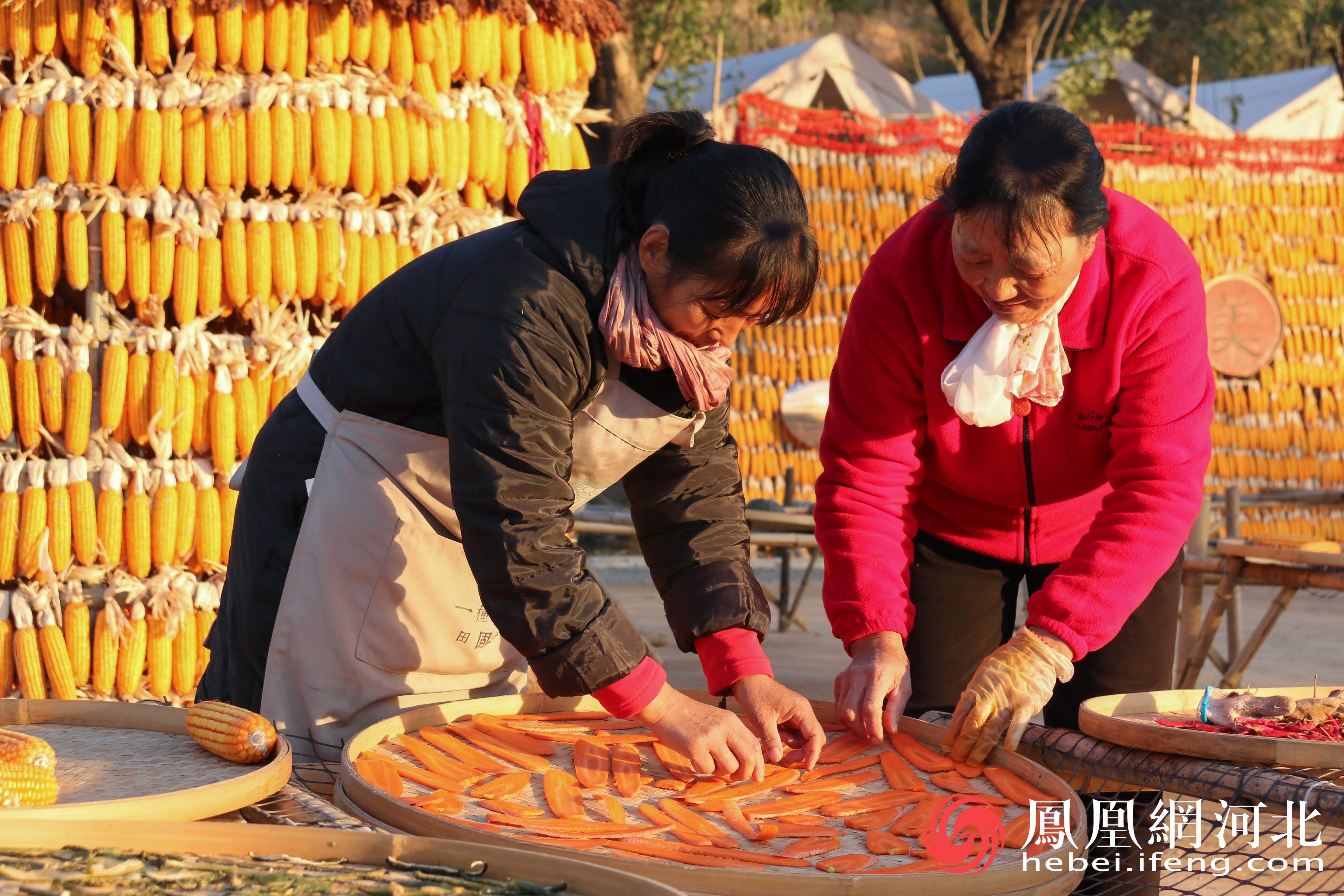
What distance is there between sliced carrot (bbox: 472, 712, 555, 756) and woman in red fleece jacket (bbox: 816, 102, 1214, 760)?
0.50 meters

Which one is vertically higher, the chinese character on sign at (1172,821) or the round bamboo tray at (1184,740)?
the round bamboo tray at (1184,740)

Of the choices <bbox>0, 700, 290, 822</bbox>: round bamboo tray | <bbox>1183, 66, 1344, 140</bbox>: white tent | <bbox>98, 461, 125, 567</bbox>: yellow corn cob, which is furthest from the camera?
<bbox>1183, 66, 1344, 140</bbox>: white tent

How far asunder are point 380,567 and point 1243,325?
30.4 ft

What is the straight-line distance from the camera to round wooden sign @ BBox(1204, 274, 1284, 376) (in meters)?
9.66

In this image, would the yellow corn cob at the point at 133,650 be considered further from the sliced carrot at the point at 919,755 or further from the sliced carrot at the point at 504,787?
the sliced carrot at the point at 919,755

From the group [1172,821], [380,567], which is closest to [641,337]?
[380,567]

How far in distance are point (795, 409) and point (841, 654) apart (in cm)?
256

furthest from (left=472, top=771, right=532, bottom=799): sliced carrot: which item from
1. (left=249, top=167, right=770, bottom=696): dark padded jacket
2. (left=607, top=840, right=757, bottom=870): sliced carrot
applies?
(left=607, top=840, right=757, bottom=870): sliced carrot

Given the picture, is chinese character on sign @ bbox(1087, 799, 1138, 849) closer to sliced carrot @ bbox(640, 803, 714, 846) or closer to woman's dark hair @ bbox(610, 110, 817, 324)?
sliced carrot @ bbox(640, 803, 714, 846)

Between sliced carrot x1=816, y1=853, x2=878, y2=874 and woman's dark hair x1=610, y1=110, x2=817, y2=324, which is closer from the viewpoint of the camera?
sliced carrot x1=816, y1=853, x2=878, y2=874

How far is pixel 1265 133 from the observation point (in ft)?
40.3

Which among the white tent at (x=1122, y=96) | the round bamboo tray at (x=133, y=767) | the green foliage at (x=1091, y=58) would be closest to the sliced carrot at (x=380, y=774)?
the round bamboo tray at (x=133, y=767)

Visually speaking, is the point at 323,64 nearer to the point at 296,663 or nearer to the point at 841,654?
the point at 296,663

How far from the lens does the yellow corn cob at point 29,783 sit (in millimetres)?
1261
